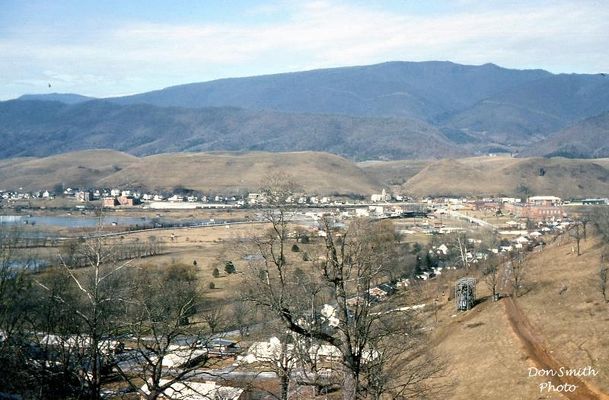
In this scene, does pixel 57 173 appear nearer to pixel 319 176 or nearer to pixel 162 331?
pixel 319 176

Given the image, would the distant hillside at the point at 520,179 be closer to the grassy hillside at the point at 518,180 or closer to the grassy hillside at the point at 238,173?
the grassy hillside at the point at 518,180

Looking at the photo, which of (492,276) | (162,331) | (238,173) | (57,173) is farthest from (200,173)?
(162,331)

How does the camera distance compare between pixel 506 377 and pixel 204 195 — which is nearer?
pixel 506 377

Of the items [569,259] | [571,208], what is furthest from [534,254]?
[571,208]

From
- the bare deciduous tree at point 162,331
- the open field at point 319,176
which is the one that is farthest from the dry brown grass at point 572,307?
the open field at point 319,176

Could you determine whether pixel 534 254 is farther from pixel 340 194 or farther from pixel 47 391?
pixel 340 194

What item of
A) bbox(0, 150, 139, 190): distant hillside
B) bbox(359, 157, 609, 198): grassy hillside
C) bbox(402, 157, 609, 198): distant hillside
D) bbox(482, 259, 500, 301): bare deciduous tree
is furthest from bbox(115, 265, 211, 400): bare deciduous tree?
bbox(0, 150, 139, 190): distant hillside

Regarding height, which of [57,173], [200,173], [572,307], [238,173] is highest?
[57,173]

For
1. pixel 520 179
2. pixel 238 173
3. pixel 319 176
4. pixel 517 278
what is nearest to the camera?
pixel 517 278
